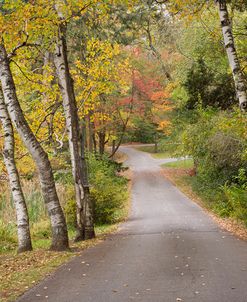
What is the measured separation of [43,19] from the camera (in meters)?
9.44

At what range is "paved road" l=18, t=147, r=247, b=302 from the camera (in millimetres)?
6129

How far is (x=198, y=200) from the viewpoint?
24.2 meters

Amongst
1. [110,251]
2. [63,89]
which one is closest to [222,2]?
[63,89]

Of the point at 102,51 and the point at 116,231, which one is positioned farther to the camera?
the point at 116,231

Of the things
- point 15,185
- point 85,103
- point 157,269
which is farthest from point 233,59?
point 15,185

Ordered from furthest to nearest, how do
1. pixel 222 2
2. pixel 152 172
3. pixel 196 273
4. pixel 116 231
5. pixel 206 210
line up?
pixel 152 172 → pixel 206 210 → pixel 116 231 → pixel 222 2 → pixel 196 273

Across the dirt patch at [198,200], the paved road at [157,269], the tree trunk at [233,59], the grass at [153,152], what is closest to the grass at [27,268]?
the paved road at [157,269]

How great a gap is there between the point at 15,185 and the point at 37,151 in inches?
46.1

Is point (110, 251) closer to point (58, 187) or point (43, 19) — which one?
point (43, 19)

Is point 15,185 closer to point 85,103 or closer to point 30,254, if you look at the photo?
point 30,254

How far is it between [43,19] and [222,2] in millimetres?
5009

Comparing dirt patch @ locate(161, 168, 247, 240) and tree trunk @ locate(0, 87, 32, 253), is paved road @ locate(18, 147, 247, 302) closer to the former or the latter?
dirt patch @ locate(161, 168, 247, 240)

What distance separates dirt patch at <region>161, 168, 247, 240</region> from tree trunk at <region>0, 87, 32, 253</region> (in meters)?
6.06

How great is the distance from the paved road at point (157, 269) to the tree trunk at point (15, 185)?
1716mm
